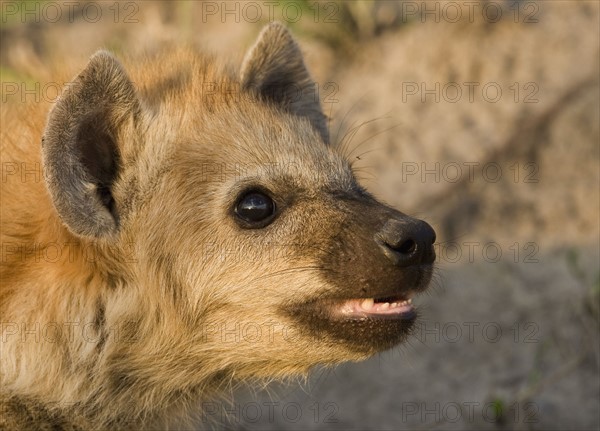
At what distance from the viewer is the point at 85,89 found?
2814 mm

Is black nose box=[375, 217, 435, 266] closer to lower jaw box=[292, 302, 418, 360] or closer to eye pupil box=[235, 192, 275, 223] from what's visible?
lower jaw box=[292, 302, 418, 360]

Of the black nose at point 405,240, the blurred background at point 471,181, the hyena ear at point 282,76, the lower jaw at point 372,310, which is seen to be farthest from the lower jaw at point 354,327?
the blurred background at point 471,181

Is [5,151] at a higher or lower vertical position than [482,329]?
higher

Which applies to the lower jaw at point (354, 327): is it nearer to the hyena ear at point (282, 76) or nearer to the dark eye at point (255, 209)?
the dark eye at point (255, 209)

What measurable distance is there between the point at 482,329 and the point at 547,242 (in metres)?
0.63

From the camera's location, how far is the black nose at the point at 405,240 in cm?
276

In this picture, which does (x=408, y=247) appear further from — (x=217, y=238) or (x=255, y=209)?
(x=217, y=238)

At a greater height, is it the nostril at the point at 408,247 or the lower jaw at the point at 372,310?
the nostril at the point at 408,247

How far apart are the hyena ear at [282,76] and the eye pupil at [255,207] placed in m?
0.57

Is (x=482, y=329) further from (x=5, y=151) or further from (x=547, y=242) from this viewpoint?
(x=5, y=151)

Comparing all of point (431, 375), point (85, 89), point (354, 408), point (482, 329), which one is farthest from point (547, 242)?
point (85, 89)

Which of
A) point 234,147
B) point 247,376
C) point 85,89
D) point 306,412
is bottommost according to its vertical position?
point 306,412

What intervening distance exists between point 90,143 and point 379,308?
3.34ft

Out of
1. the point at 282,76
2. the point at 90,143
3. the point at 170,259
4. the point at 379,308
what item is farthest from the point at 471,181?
the point at 90,143
